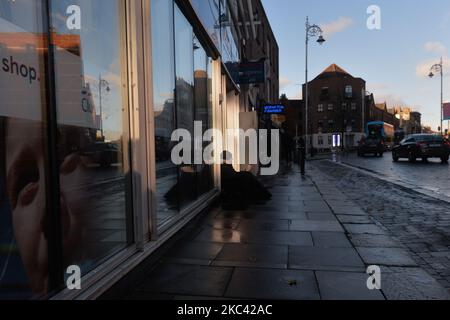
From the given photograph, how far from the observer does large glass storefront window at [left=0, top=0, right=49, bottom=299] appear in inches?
86.4

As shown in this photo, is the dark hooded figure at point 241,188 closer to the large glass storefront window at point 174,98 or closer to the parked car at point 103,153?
the large glass storefront window at point 174,98

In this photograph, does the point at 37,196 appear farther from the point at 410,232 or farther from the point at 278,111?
the point at 278,111

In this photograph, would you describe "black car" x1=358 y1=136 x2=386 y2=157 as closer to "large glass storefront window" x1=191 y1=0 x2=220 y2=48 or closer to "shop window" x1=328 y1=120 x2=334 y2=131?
"large glass storefront window" x1=191 y1=0 x2=220 y2=48

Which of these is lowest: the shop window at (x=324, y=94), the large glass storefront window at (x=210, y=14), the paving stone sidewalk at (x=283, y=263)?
the paving stone sidewalk at (x=283, y=263)

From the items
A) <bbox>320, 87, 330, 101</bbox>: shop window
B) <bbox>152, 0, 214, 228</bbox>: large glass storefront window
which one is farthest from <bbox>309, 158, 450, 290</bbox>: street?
<bbox>320, 87, 330, 101</bbox>: shop window

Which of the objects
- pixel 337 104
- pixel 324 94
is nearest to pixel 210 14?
pixel 337 104

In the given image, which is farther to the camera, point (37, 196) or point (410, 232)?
point (410, 232)

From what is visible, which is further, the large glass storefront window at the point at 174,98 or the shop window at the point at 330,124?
the shop window at the point at 330,124

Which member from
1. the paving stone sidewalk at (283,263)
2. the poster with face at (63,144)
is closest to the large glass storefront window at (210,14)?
the poster with face at (63,144)

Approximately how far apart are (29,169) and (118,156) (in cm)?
139

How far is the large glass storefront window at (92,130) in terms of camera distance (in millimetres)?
2811

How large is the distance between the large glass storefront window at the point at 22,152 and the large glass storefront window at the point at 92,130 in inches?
8.9
